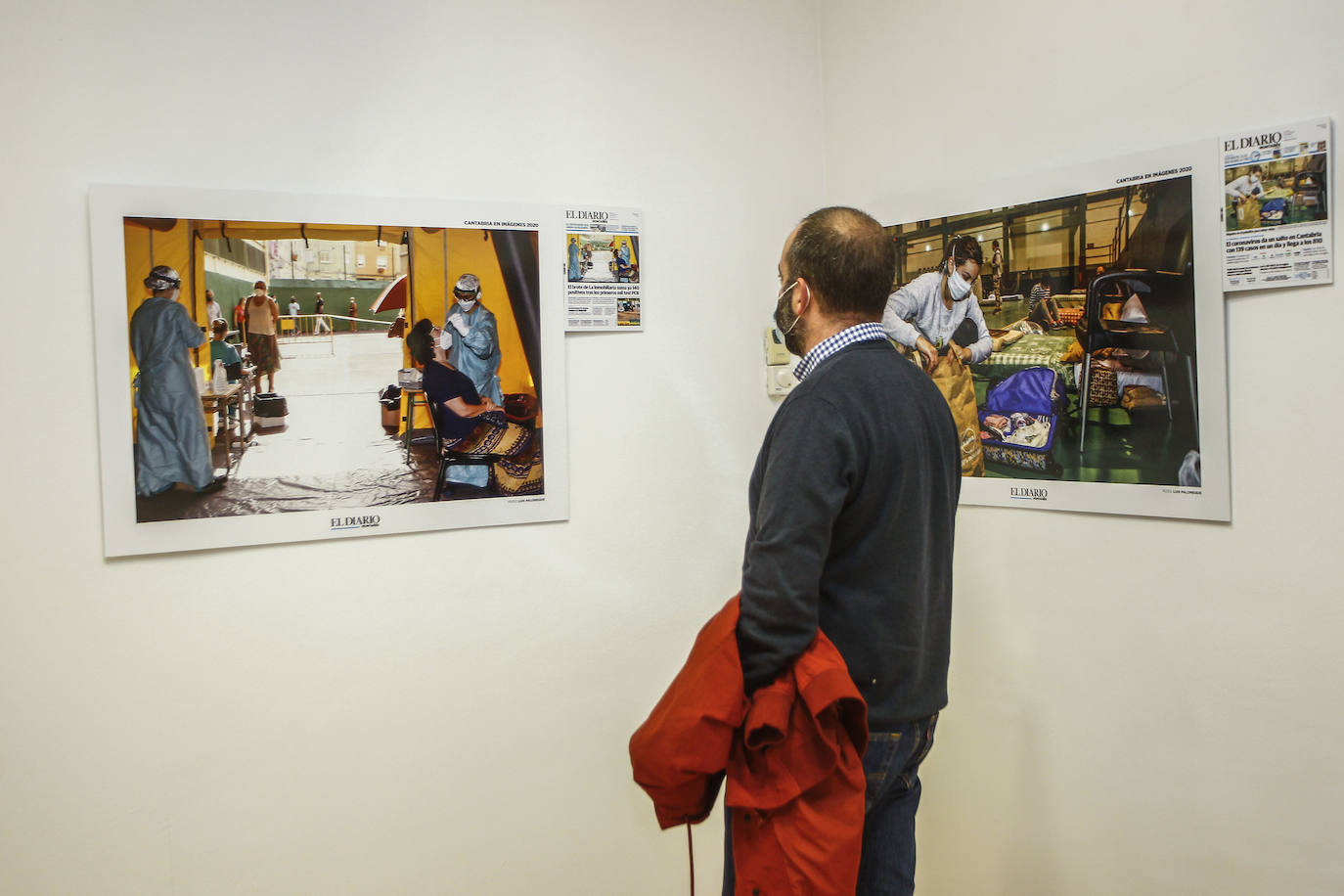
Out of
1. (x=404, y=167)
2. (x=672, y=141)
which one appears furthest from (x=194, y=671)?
(x=672, y=141)

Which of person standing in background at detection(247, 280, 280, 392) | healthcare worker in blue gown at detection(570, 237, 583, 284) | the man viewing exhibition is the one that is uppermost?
healthcare worker in blue gown at detection(570, 237, 583, 284)

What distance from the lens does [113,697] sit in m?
1.46

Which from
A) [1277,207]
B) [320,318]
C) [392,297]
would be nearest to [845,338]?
[1277,207]

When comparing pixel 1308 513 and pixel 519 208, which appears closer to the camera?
pixel 1308 513

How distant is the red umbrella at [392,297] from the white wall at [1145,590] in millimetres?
1140

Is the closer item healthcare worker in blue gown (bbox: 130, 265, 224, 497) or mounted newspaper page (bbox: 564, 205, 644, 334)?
healthcare worker in blue gown (bbox: 130, 265, 224, 497)

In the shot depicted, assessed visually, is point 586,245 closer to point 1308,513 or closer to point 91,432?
point 91,432

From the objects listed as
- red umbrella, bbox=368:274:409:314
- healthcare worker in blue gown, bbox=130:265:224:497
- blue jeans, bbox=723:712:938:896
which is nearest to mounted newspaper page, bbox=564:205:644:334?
red umbrella, bbox=368:274:409:314

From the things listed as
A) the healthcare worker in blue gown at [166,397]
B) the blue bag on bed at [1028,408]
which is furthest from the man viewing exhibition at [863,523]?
the healthcare worker in blue gown at [166,397]

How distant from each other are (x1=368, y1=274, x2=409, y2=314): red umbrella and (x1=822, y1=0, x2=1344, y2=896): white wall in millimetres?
1140

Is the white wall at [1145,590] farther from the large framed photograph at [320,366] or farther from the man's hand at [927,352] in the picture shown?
the large framed photograph at [320,366]

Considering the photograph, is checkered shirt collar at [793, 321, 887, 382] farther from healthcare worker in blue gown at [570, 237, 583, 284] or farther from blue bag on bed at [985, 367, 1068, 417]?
healthcare worker in blue gown at [570, 237, 583, 284]

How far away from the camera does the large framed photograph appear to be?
1.46m

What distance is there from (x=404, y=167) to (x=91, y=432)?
2.57ft
